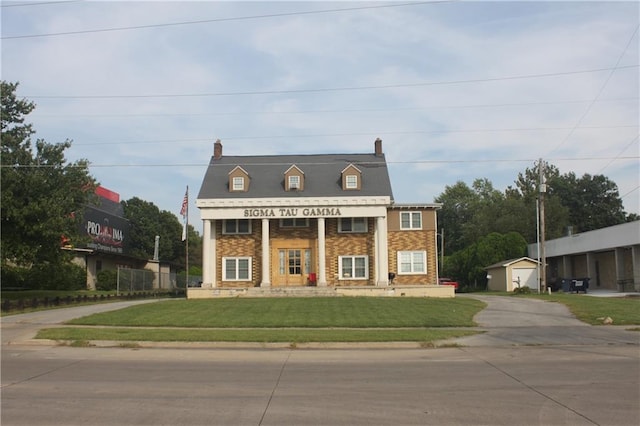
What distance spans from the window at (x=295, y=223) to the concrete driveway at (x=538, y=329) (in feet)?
53.0

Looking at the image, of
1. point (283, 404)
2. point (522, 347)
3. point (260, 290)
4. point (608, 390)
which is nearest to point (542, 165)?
point (260, 290)

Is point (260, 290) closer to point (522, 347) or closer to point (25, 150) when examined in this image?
point (25, 150)

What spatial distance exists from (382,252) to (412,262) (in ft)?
11.2

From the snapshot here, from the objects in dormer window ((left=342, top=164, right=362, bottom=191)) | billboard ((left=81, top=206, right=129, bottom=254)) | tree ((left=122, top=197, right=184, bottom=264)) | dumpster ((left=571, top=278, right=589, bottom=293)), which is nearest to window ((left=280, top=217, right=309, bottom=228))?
dormer window ((left=342, top=164, right=362, bottom=191))

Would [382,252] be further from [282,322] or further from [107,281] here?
[107,281]

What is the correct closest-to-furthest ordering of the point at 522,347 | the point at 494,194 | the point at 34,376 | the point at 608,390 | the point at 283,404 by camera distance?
the point at 283,404 → the point at 608,390 → the point at 34,376 → the point at 522,347 → the point at 494,194

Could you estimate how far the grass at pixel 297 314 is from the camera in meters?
23.0

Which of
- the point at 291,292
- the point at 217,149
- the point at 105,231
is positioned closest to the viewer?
Result: the point at 291,292

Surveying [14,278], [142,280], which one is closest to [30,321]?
[14,278]

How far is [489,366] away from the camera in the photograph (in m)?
13.6

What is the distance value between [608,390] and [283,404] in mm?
5691

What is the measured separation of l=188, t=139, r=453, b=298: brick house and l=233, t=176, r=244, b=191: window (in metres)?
0.07

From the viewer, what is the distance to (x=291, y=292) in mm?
38250

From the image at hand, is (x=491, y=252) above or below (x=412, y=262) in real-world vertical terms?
above
